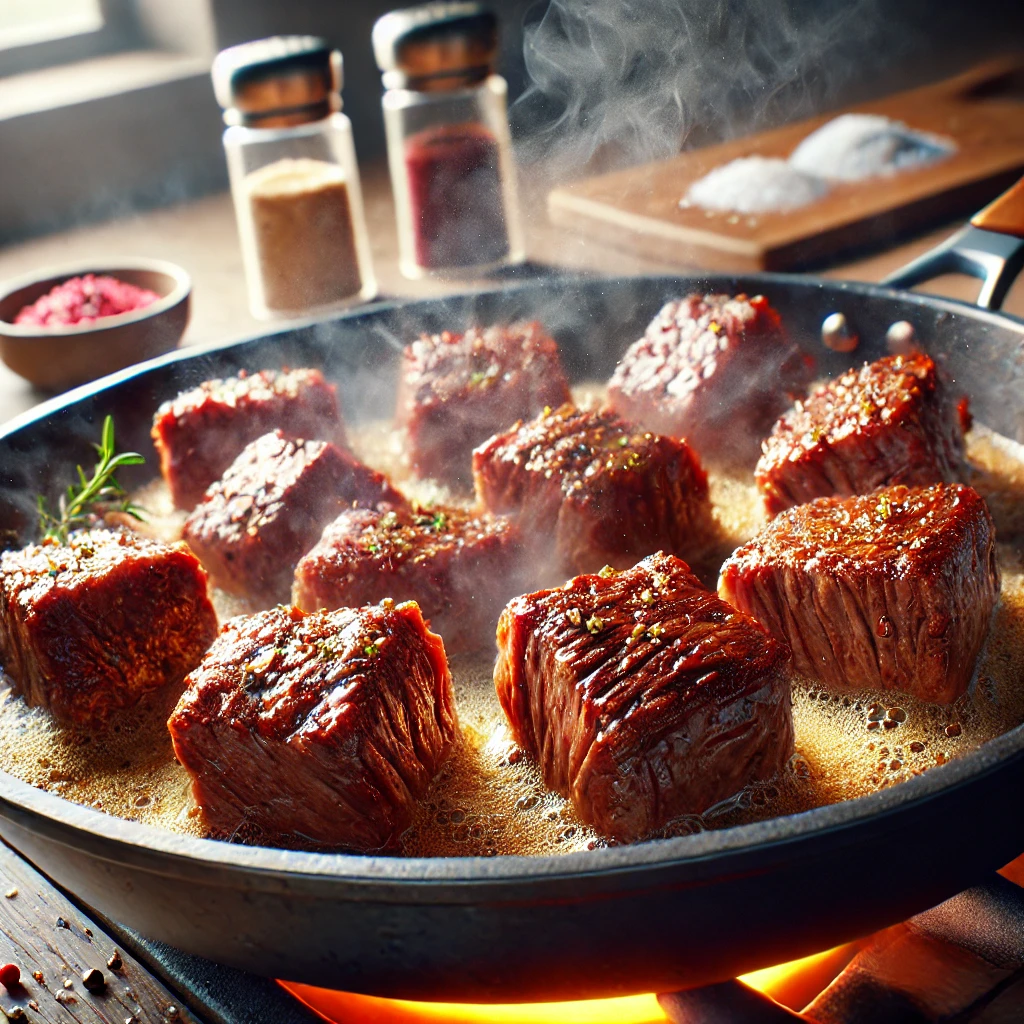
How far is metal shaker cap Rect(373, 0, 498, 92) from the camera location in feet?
11.7

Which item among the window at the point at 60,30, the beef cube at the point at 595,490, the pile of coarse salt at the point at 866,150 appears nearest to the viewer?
the beef cube at the point at 595,490

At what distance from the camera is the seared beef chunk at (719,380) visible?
2455 millimetres

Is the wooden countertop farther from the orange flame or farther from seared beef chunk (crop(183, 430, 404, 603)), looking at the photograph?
the orange flame

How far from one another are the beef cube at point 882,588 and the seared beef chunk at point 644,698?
17cm

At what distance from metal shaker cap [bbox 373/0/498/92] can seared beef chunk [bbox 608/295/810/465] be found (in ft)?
5.01

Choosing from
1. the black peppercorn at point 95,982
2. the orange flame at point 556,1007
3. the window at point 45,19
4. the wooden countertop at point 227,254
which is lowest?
the orange flame at point 556,1007

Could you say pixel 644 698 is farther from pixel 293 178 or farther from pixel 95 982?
pixel 293 178

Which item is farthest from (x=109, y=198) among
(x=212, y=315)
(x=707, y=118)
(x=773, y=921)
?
(x=773, y=921)

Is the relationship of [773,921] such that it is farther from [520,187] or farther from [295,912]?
[520,187]

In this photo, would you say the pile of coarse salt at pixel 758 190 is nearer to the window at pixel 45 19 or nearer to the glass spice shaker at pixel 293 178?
the glass spice shaker at pixel 293 178

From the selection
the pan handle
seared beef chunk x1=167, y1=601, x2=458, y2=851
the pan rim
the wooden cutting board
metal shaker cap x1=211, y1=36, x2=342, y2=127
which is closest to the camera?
the pan rim

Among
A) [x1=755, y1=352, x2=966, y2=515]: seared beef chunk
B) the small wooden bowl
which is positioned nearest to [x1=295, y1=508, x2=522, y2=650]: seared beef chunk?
[x1=755, y1=352, x2=966, y2=515]: seared beef chunk

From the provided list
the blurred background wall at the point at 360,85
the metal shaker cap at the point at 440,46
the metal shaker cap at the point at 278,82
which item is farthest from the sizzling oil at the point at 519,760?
the metal shaker cap at the point at 440,46

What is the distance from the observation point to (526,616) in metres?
1.66
